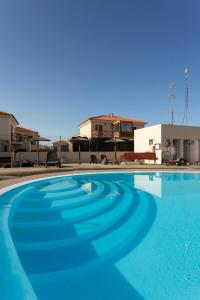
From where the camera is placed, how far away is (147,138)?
23.3 metres

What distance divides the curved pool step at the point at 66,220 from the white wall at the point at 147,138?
1376 centimetres

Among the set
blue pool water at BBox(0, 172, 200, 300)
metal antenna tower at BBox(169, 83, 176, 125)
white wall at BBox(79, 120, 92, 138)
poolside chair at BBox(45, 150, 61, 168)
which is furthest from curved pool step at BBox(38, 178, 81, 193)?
Answer: metal antenna tower at BBox(169, 83, 176, 125)

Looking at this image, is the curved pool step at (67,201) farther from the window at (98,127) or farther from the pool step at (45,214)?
the window at (98,127)

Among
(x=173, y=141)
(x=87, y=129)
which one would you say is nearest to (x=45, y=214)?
(x=173, y=141)

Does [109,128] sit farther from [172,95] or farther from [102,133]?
[172,95]

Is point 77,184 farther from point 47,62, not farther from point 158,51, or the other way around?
point 158,51

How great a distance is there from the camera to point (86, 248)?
4250 millimetres

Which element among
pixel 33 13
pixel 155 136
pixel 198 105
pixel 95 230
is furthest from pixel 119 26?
pixel 198 105

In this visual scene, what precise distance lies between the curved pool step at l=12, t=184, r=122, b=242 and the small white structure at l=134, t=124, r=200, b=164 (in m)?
13.6

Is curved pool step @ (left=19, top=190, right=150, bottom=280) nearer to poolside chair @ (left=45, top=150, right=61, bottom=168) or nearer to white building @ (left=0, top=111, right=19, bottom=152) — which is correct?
poolside chair @ (left=45, top=150, right=61, bottom=168)

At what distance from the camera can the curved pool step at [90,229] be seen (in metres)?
4.26

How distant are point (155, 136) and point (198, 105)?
12.6 metres

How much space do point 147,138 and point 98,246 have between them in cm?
1983

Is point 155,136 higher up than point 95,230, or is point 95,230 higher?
point 155,136
